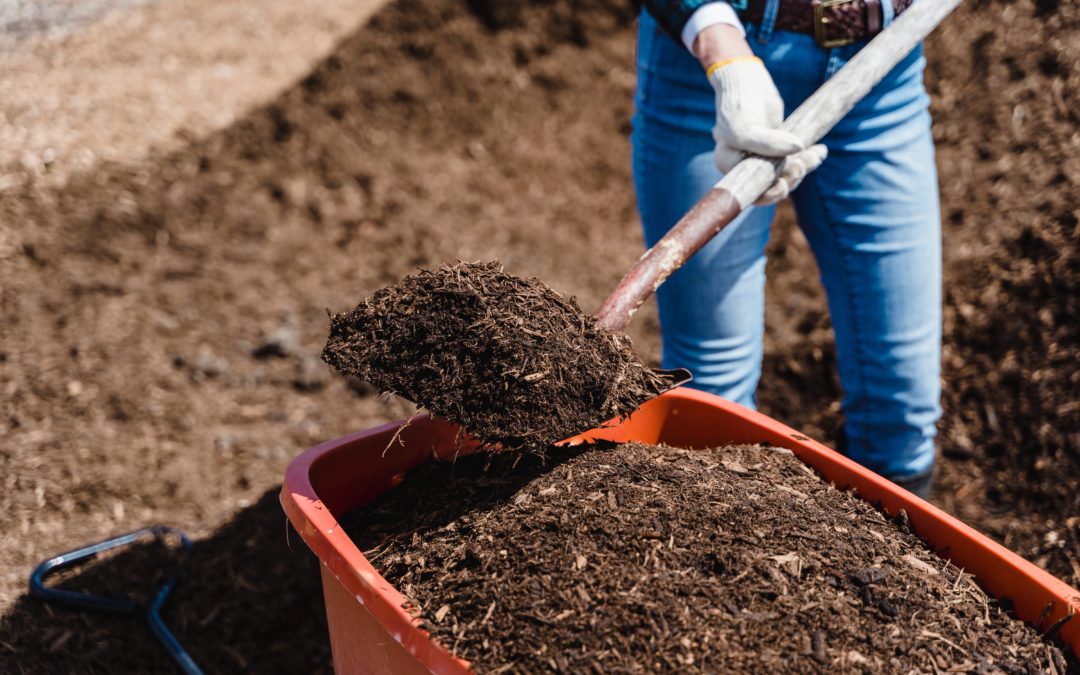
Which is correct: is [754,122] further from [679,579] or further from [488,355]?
[679,579]

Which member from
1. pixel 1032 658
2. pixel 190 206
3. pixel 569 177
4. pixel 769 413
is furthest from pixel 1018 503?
pixel 190 206

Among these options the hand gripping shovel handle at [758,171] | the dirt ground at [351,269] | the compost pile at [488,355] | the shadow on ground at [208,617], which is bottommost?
the shadow on ground at [208,617]

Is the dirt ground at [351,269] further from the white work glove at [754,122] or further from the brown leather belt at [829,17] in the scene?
the brown leather belt at [829,17]

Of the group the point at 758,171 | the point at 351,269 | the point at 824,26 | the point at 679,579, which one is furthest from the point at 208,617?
the point at 824,26

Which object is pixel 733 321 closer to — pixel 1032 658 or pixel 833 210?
pixel 833 210

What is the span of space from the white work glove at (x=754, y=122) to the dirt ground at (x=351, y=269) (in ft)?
4.22

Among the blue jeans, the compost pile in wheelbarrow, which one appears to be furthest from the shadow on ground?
the blue jeans

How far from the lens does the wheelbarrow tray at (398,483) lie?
1.26m

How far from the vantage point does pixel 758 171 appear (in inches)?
67.7

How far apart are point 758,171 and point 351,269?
2.45 m

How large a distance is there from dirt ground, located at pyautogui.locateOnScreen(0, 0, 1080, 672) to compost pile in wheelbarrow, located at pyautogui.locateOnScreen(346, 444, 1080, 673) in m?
1.04

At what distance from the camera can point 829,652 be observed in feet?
4.04

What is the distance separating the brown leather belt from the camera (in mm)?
1752

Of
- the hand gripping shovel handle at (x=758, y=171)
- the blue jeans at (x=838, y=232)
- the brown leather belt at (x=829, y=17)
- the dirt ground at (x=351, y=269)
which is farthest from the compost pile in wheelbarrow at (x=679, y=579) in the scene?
the dirt ground at (x=351, y=269)
